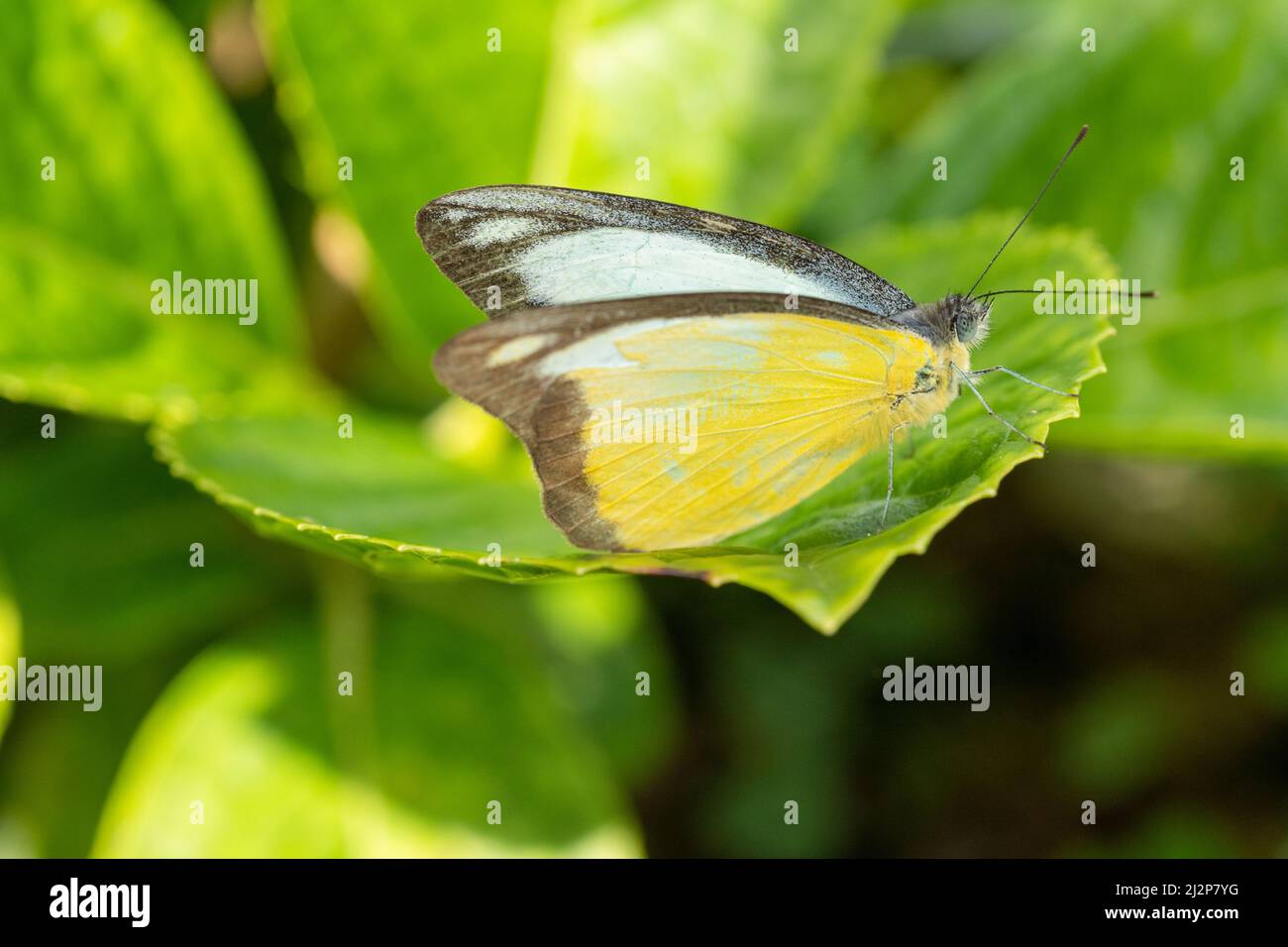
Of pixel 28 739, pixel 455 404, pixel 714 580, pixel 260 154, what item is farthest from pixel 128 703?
pixel 714 580

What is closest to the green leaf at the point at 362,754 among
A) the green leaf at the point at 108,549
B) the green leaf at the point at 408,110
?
the green leaf at the point at 108,549

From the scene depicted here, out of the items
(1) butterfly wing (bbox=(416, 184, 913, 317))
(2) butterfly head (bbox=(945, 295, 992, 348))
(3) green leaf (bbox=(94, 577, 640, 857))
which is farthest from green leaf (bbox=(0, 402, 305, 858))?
(2) butterfly head (bbox=(945, 295, 992, 348))

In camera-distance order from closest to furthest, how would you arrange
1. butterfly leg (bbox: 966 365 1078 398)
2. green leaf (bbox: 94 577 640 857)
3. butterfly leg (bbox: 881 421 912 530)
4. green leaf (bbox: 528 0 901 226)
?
1. butterfly leg (bbox: 966 365 1078 398)
2. butterfly leg (bbox: 881 421 912 530)
3. green leaf (bbox: 94 577 640 857)
4. green leaf (bbox: 528 0 901 226)

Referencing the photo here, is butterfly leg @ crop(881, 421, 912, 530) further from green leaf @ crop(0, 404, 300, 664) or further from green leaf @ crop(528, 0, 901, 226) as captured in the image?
green leaf @ crop(0, 404, 300, 664)

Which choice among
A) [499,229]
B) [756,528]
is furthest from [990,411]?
[499,229]

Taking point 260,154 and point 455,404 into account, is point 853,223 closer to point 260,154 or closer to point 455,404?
point 455,404

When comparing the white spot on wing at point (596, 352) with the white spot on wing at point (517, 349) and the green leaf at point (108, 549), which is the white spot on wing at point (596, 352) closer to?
the white spot on wing at point (517, 349)
